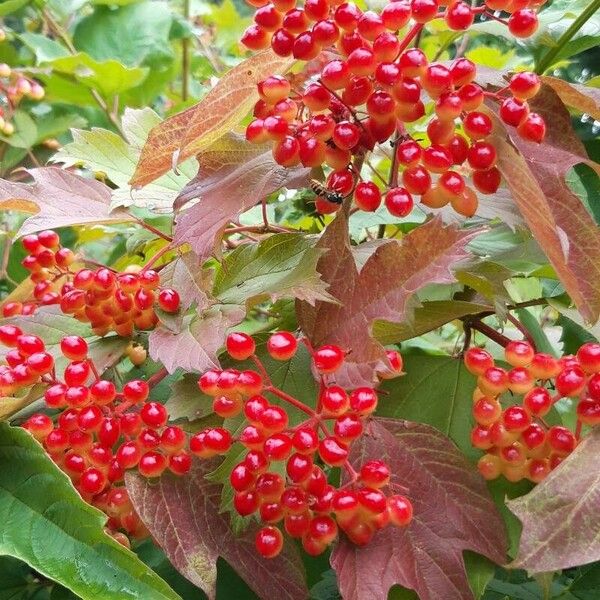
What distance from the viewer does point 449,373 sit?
684 mm

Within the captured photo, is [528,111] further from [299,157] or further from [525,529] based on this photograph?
[525,529]

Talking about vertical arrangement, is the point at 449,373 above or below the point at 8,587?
above

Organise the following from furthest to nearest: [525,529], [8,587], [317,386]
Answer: [8,587] < [317,386] < [525,529]

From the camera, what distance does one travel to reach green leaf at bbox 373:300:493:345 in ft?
1.98

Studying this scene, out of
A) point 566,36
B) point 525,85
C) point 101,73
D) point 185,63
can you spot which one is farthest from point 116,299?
point 185,63

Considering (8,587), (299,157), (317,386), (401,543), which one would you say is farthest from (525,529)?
(8,587)

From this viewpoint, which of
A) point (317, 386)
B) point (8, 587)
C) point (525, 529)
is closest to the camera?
point (525, 529)

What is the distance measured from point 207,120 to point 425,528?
13.4 inches

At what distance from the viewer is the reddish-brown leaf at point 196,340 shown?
21.9 inches

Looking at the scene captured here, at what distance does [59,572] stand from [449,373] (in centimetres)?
37

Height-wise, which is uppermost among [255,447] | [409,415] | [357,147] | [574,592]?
[357,147]

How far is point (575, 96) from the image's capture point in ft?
1.88

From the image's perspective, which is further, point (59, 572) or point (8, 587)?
point (8, 587)

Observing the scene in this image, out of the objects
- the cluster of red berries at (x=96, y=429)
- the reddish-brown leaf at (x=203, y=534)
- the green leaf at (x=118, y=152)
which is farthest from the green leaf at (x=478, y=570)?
the green leaf at (x=118, y=152)
